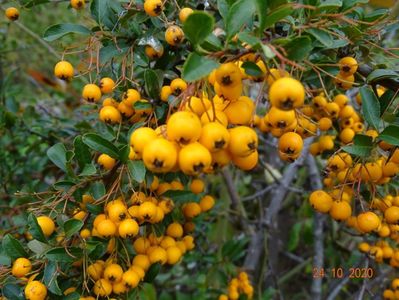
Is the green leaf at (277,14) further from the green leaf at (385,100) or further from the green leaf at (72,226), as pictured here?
the green leaf at (72,226)

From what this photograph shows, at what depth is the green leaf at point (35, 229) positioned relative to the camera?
1278 mm

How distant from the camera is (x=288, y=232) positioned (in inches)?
161

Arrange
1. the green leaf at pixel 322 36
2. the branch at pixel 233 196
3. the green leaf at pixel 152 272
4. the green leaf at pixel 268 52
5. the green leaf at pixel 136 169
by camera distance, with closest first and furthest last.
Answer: the green leaf at pixel 268 52
the green leaf at pixel 322 36
the green leaf at pixel 136 169
the green leaf at pixel 152 272
the branch at pixel 233 196

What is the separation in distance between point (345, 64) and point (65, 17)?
3.97 metres

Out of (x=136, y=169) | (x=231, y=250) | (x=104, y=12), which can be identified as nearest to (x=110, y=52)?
(x=104, y=12)

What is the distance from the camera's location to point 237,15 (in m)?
1.02

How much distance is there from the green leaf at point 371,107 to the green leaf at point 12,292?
126 centimetres

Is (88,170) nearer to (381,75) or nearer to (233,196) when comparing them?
(381,75)

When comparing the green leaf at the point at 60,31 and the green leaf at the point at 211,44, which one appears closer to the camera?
the green leaf at the point at 211,44

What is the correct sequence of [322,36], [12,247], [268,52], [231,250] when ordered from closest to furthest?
[268,52]
[322,36]
[12,247]
[231,250]

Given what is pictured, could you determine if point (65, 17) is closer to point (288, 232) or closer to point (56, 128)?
point (56, 128)

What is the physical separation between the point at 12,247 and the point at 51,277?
0.61ft

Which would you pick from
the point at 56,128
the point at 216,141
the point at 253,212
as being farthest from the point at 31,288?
the point at 253,212

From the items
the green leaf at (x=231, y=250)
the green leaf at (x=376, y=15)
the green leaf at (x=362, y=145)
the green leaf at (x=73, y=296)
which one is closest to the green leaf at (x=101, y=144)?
the green leaf at (x=73, y=296)
